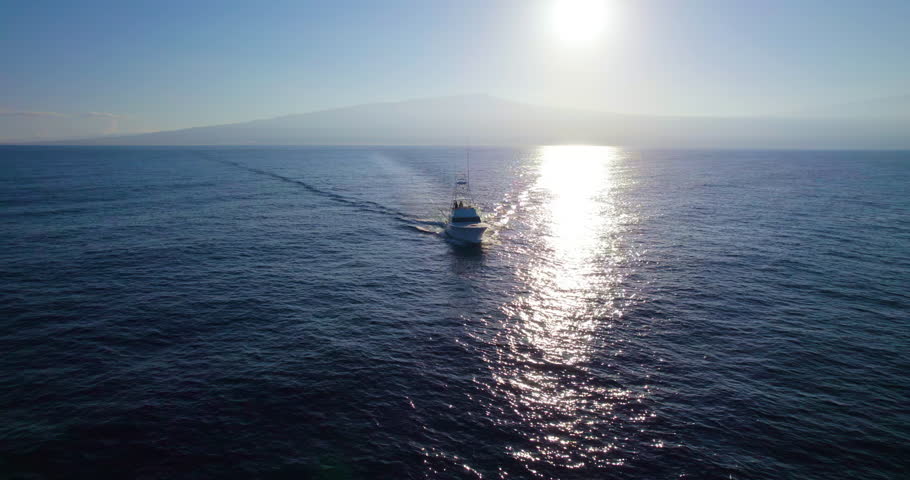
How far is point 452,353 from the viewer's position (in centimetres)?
3344

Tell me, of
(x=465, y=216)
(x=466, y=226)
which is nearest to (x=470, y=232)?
(x=466, y=226)

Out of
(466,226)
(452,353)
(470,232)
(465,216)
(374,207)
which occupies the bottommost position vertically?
(452,353)

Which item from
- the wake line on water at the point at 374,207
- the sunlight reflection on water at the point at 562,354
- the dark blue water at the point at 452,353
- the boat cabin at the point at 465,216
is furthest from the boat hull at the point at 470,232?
the wake line on water at the point at 374,207

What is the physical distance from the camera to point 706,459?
22.8m

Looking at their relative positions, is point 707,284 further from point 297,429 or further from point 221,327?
point 221,327

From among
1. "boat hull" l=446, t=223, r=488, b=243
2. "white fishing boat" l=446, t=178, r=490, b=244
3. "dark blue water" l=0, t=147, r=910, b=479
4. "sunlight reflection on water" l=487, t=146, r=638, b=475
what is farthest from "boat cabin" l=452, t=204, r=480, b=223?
"sunlight reflection on water" l=487, t=146, r=638, b=475

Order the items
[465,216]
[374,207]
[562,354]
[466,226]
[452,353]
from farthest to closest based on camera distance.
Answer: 1. [374,207]
2. [465,216]
3. [466,226]
4. [452,353]
5. [562,354]

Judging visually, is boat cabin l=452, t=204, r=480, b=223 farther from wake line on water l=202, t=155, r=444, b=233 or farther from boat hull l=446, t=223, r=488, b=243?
wake line on water l=202, t=155, r=444, b=233

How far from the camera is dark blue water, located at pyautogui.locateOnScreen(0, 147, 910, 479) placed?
75.9ft

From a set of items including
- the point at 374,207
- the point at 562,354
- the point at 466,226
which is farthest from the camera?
the point at 374,207

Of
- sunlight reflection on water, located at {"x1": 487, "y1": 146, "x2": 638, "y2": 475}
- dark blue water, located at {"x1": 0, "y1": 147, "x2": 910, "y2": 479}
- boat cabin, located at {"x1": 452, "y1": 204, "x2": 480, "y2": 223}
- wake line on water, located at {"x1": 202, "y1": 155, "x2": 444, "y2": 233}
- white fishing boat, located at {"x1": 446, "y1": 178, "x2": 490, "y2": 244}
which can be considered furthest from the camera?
wake line on water, located at {"x1": 202, "y1": 155, "x2": 444, "y2": 233}

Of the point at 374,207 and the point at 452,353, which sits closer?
the point at 452,353

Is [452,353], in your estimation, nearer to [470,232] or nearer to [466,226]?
[470,232]

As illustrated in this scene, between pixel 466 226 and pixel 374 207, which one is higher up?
pixel 374 207
